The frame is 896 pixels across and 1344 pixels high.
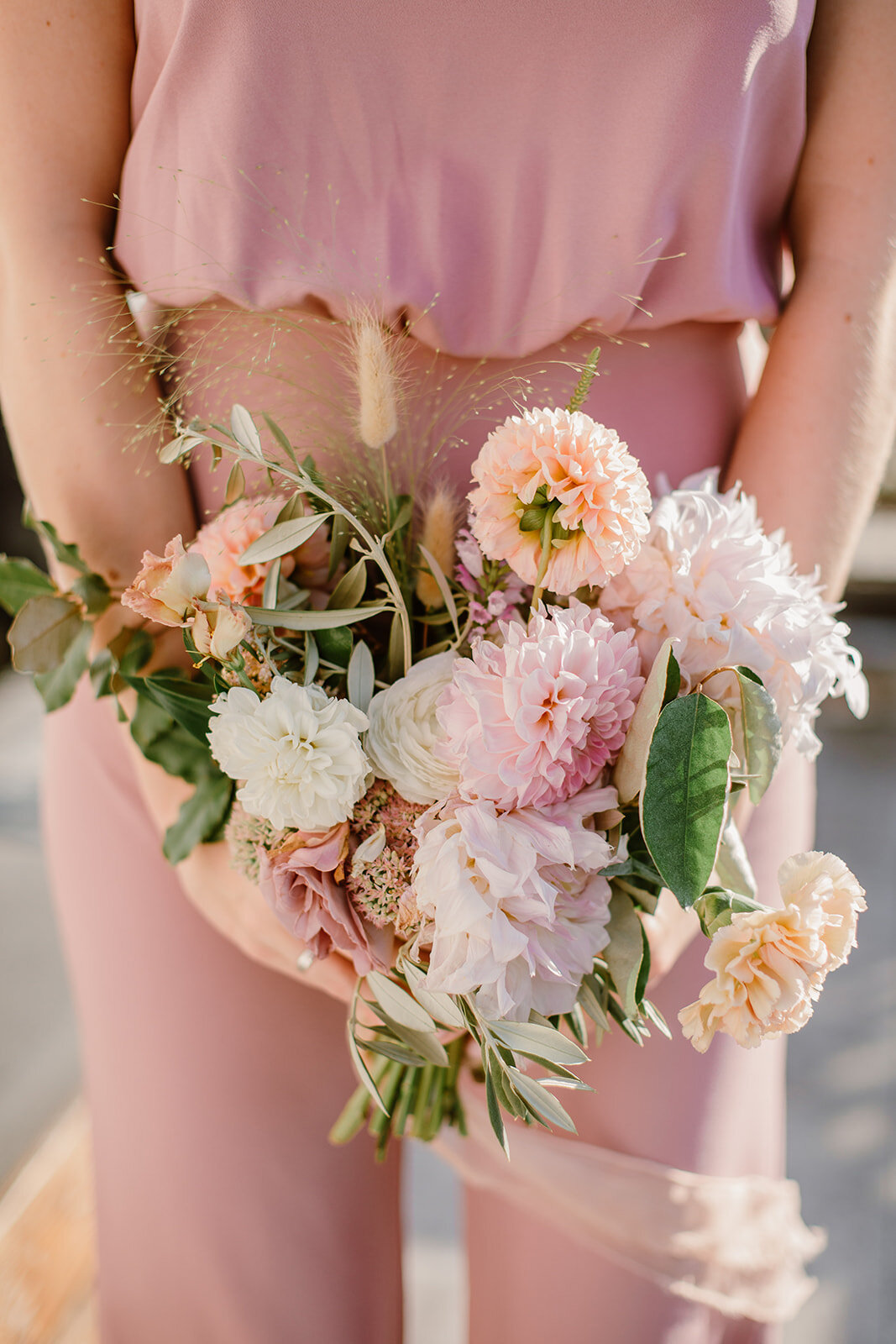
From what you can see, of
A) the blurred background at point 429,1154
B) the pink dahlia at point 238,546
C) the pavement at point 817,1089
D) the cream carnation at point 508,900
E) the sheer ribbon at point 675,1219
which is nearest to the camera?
the cream carnation at point 508,900

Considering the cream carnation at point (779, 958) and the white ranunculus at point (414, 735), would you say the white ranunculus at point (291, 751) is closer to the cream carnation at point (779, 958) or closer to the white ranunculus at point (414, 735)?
the white ranunculus at point (414, 735)

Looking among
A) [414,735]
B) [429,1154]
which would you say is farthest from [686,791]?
[429,1154]

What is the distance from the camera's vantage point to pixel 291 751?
23.1 inches

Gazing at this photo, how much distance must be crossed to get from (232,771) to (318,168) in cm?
48

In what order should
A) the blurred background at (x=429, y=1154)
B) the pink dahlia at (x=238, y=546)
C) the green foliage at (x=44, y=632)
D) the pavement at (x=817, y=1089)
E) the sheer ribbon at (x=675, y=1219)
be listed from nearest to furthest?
the pink dahlia at (x=238, y=546)
the green foliage at (x=44, y=632)
the sheer ribbon at (x=675, y=1219)
the blurred background at (x=429, y=1154)
the pavement at (x=817, y=1089)

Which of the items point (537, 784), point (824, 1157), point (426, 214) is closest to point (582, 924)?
point (537, 784)

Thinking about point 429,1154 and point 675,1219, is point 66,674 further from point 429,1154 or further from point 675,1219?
point 429,1154

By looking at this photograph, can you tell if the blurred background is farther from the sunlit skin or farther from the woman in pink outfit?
the sunlit skin

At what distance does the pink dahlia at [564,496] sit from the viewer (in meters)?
0.57

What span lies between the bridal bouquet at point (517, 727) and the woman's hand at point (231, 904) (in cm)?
10

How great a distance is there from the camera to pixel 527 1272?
3.12ft

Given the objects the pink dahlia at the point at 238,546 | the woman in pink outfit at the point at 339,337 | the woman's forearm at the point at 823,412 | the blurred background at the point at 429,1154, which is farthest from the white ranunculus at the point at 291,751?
the blurred background at the point at 429,1154

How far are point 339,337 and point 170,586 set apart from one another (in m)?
0.29

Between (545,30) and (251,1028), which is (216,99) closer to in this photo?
(545,30)
